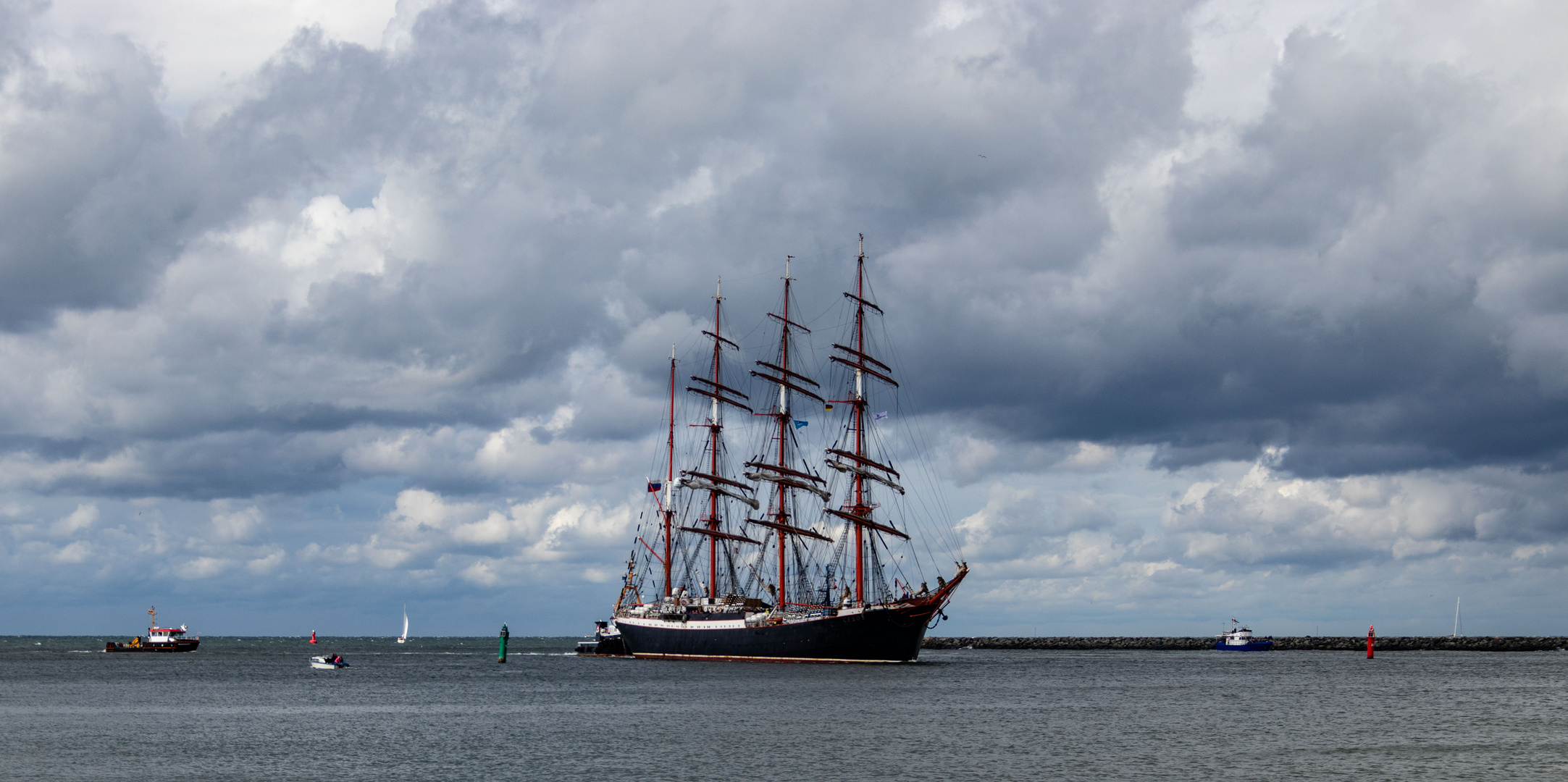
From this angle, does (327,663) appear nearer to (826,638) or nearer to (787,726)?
(826,638)

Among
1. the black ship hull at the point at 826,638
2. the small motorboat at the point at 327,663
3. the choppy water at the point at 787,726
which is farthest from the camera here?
the small motorboat at the point at 327,663

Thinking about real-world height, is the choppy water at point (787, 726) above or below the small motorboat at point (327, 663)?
above

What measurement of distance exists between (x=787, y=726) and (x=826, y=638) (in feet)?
202

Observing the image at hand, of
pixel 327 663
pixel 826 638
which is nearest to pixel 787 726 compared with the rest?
pixel 826 638

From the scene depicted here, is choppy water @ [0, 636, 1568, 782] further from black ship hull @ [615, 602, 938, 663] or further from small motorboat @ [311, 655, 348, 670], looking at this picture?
small motorboat @ [311, 655, 348, 670]

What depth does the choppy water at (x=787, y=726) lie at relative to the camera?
5769 cm

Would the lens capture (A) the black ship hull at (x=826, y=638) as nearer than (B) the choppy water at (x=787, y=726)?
No

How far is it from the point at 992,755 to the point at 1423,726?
2983 centimetres

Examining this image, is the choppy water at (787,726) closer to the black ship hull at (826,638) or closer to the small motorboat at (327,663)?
the black ship hull at (826,638)

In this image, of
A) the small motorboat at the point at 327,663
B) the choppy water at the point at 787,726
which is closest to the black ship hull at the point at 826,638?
the choppy water at the point at 787,726

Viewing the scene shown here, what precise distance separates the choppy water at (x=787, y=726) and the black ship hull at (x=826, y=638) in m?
2.61

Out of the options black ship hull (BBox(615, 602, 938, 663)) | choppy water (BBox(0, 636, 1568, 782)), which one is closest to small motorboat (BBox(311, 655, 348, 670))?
choppy water (BBox(0, 636, 1568, 782))

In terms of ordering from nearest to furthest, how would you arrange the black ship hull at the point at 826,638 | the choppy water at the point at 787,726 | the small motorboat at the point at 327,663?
the choppy water at the point at 787,726
the black ship hull at the point at 826,638
the small motorboat at the point at 327,663

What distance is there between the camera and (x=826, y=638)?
13650cm
